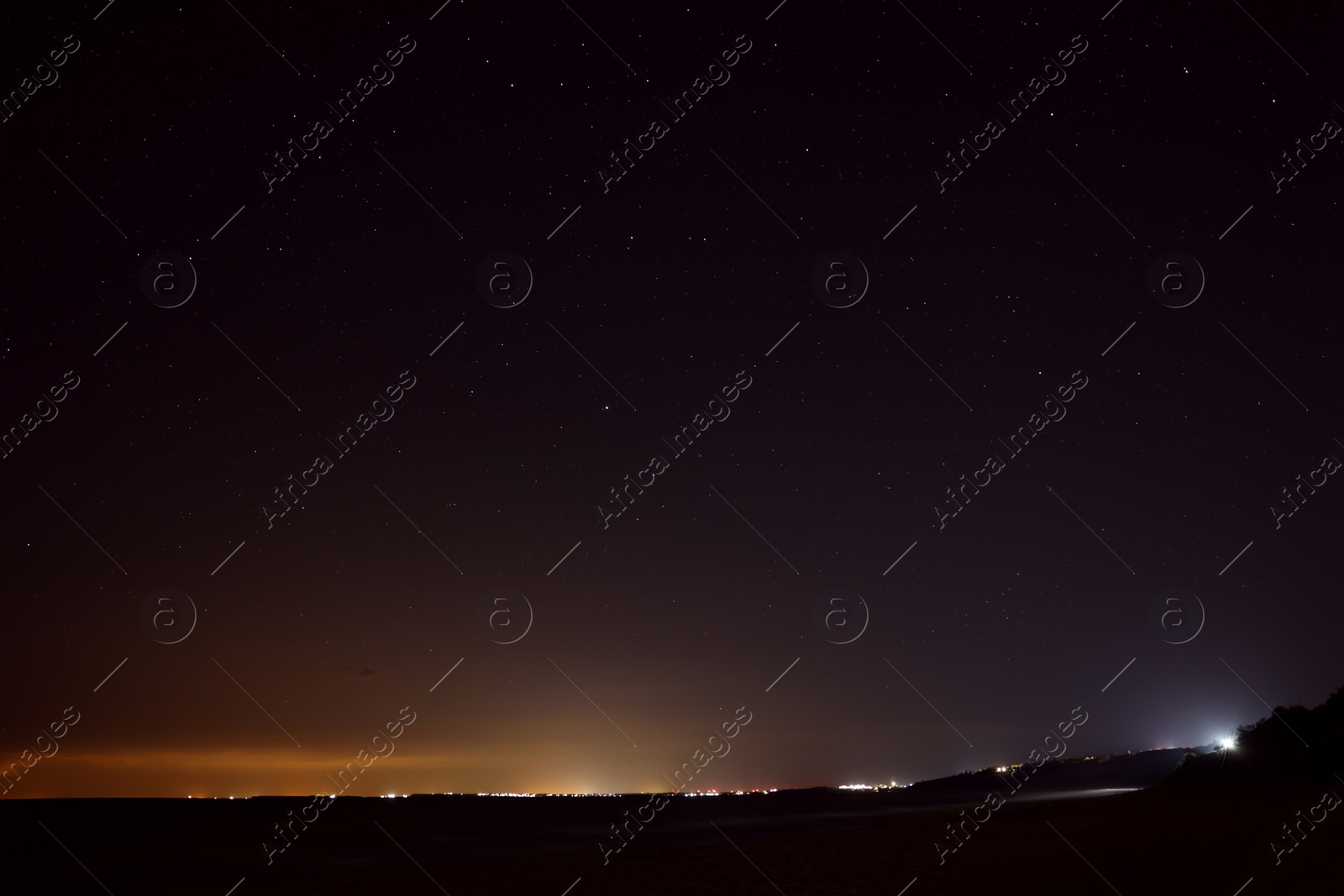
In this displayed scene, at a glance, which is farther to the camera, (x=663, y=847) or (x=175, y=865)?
(x=663, y=847)

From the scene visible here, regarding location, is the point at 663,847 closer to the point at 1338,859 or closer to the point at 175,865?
the point at 175,865

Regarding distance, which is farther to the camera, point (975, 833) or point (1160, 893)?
point (975, 833)

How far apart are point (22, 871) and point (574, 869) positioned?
15815mm

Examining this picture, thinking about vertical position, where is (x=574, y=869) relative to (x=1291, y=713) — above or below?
above

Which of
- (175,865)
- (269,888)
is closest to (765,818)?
(175,865)

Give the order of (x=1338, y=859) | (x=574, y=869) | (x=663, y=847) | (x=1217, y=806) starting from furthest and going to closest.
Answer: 1. (x=663, y=847)
2. (x=1217, y=806)
3. (x=574, y=869)
4. (x=1338, y=859)

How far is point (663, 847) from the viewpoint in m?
24.0

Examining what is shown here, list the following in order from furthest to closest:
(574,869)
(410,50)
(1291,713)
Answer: (1291,713) < (574,869) < (410,50)

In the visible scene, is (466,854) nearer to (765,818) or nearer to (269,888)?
(269,888)

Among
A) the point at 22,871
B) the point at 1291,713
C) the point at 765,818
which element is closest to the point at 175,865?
the point at 22,871

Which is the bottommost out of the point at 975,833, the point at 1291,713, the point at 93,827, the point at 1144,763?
the point at 1144,763

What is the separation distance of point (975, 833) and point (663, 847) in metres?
10.7

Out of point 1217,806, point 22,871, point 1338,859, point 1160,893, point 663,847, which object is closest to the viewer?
point 1160,893

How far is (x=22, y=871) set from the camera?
20.8 m
